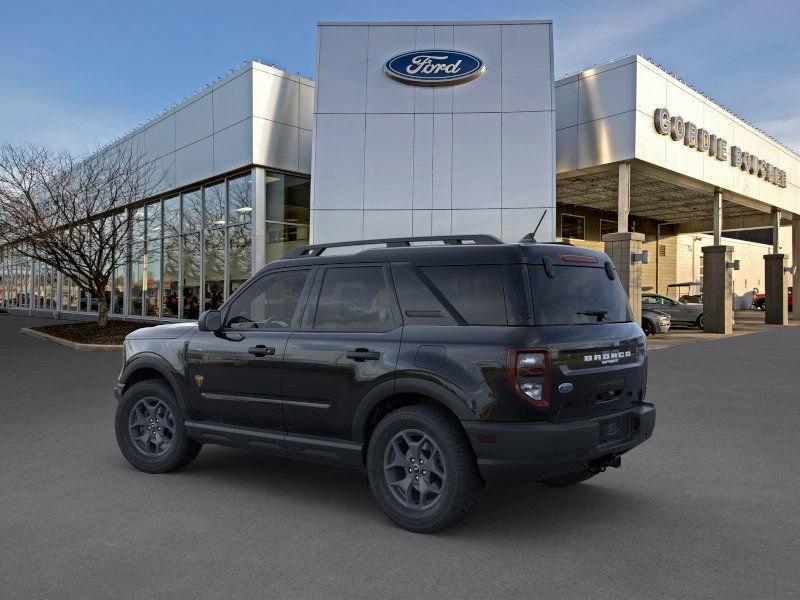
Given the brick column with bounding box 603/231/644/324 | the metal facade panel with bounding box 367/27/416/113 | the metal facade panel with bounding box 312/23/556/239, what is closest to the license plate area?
the metal facade panel with bounding box 312/23/556/239

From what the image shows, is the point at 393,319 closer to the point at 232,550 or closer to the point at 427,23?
the point at 232,550

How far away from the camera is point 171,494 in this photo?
17.2 feet

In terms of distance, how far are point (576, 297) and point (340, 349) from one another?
1.60 metres

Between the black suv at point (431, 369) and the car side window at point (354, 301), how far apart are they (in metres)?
0.01

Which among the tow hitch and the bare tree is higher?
the bare tree

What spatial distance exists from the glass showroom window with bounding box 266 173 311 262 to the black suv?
16.2 m

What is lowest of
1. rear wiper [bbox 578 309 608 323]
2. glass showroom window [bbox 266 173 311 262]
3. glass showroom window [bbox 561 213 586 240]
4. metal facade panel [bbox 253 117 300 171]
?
rear wiper [bbox 578 309 608 323]

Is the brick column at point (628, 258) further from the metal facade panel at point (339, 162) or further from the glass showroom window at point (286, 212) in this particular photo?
the glass showroom window at point (286, 212)

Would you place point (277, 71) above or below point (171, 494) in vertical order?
above

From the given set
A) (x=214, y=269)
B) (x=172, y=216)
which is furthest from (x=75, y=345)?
(x=172, y=216)

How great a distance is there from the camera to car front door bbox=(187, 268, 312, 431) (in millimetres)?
5195

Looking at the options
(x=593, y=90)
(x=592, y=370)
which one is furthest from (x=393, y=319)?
(x=593, y=90)

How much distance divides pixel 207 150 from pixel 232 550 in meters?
20.5

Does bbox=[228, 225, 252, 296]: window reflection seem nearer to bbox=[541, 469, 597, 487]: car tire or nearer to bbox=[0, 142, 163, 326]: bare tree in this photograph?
bbox=[0, 142, 163, 326]: bare tree
